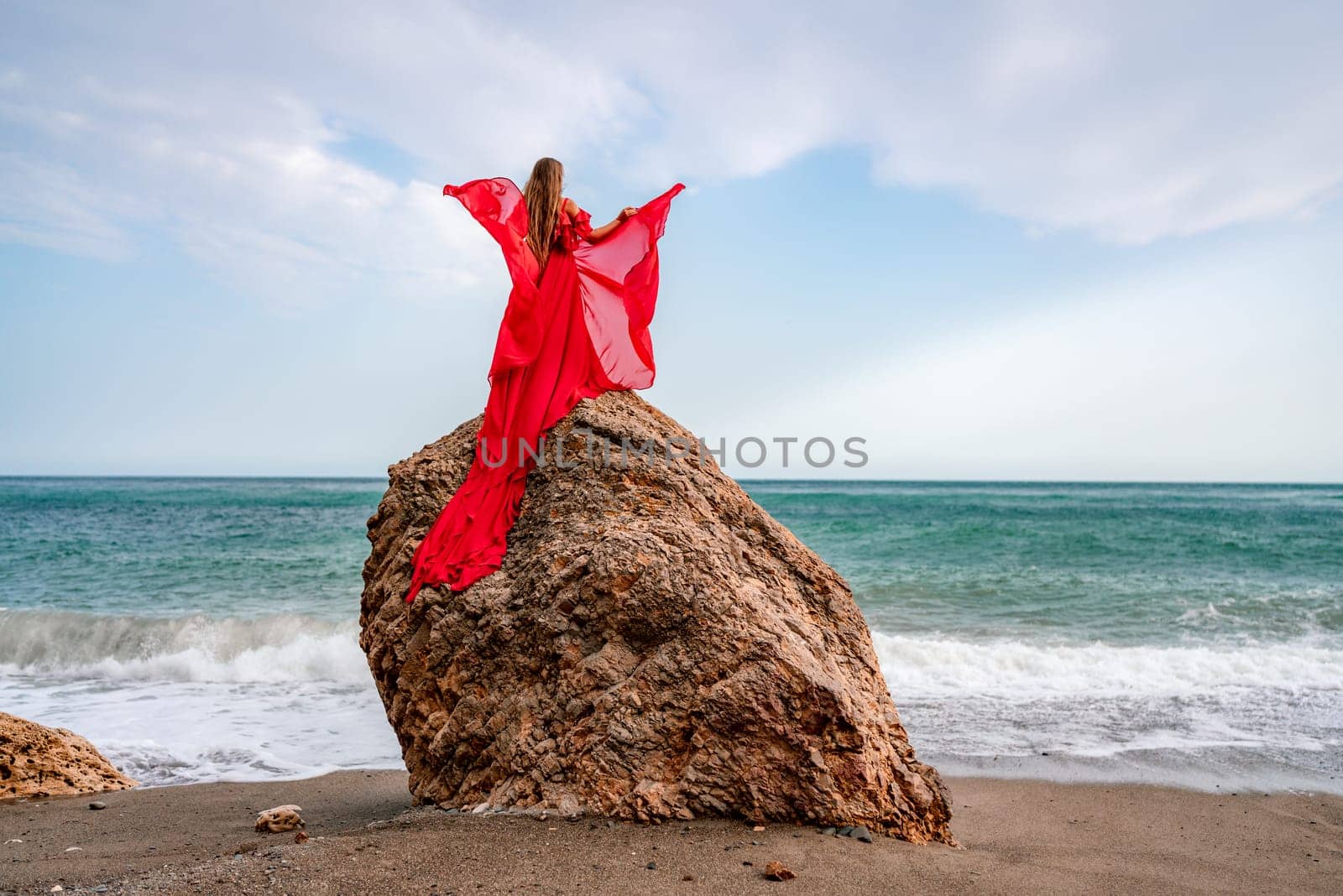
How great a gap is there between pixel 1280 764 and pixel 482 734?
581 centimetres

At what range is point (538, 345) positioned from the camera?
15.6 ft

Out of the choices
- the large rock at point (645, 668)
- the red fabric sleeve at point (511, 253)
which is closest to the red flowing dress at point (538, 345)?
the red fabric sleeve at point (511, 253)

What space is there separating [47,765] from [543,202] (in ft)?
16.1

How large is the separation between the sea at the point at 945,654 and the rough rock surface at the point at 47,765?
41 cm

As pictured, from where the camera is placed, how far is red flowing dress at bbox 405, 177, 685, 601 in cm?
434

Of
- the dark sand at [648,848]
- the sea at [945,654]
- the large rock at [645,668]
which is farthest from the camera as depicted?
the sea at [945,654]

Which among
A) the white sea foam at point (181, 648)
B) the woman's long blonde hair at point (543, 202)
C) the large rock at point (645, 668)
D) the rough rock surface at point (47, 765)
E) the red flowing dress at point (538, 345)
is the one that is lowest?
the white sea foam at point (181, 648)

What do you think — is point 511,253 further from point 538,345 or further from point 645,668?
point 645,668

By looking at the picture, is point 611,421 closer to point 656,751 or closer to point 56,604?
point 656,751

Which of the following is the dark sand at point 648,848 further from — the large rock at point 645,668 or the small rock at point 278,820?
the large rock at point 645,668

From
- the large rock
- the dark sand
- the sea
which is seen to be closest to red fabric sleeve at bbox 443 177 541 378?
the large rock

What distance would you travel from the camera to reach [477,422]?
5047 millimetres

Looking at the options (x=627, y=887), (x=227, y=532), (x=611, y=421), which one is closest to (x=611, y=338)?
(x=611, y=421)

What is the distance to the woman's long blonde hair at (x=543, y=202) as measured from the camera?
189 inches
